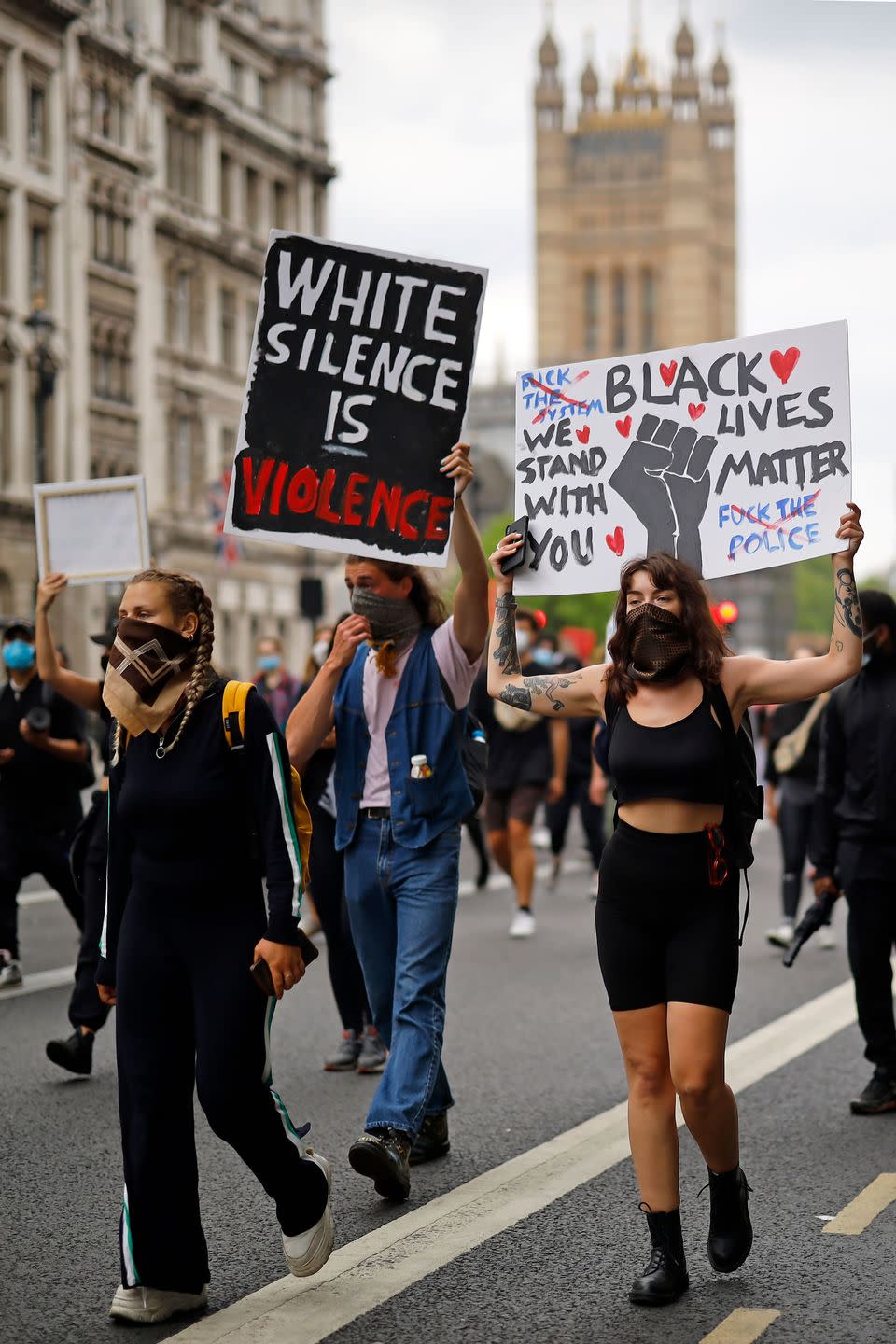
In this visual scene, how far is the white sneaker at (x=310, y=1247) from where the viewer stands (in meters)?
4.53

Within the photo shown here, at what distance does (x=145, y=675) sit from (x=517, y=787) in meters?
7.97

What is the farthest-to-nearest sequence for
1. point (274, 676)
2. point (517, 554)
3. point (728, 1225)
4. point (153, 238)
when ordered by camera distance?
point (153, 238) → point (274, 676) → point (517, 554) → point (728, 1225)

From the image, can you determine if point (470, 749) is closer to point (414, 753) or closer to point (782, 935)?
point (414, 753)

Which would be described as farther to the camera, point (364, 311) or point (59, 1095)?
point (59, 1095)

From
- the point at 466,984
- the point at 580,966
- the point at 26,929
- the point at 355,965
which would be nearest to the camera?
the point at 355,965

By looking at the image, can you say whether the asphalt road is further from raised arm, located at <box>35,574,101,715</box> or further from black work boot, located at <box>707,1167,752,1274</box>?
raised arm, located at <box>35,574,101,715</box>

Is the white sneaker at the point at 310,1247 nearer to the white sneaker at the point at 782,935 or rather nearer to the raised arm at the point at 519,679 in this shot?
the raised arm at the point at 519,679

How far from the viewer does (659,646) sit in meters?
4.73

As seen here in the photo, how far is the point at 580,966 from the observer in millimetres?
10641

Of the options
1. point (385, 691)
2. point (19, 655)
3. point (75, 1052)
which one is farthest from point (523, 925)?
point (385, 691)

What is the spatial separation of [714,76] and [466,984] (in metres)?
148

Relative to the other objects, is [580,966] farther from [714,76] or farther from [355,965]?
[714,76]

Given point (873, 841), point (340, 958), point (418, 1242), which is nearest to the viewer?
point (418, 1242)

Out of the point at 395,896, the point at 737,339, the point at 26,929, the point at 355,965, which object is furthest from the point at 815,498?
the point at 26,929
